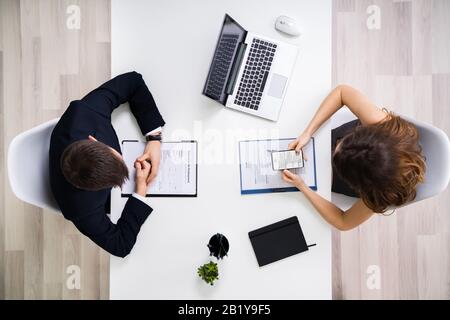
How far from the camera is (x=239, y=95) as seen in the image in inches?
52.7

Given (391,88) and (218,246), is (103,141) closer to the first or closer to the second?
(218,246)

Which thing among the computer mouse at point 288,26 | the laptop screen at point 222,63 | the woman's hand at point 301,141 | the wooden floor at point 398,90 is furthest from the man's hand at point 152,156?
the wooden floor at point 398,90

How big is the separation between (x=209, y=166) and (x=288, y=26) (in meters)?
0.60

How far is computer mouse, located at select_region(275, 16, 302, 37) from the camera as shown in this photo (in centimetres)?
129

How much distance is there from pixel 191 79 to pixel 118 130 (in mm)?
347

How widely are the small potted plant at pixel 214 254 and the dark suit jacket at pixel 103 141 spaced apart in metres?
0.27

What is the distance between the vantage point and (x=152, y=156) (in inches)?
51.9

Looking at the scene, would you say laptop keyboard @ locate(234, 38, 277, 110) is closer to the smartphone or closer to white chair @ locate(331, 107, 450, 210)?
the smartphone

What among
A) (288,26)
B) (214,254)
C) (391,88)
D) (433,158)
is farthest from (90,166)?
(391,88)

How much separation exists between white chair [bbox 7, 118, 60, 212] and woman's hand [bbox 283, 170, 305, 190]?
2.92ft

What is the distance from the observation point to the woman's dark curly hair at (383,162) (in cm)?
106

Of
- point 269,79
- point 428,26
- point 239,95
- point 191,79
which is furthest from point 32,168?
point 428,26

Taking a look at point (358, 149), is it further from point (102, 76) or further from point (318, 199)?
point (102, 76)
